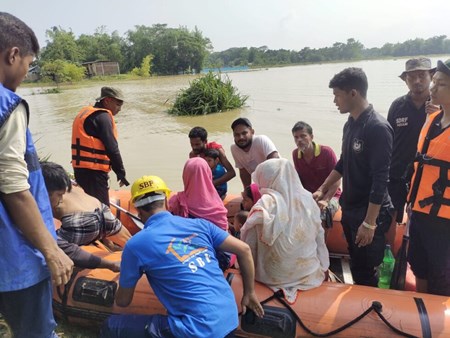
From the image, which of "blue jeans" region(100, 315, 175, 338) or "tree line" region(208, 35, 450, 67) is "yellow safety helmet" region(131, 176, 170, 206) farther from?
"tree line" region(208, 35, 450, 67)

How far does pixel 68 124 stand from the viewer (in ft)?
39.4

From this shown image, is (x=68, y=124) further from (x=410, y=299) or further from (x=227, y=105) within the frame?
(x=410, y=299)

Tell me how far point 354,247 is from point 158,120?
10.7m

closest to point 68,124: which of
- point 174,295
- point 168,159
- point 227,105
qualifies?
point 227,105

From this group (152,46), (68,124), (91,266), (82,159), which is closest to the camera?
(91,266)

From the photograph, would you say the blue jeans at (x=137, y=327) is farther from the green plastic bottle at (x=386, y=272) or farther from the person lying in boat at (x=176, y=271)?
the green plastic bottle at (x=386, y=272)

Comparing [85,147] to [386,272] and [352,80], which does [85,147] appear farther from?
[386,272]

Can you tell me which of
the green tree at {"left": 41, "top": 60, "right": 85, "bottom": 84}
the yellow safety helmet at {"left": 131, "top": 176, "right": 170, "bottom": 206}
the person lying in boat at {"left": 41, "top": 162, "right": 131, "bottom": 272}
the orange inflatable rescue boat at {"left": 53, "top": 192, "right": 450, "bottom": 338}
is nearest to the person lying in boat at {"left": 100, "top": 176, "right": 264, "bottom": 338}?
the yellow safety helmet at {"left": 131, "top": 176, "right": 170, "bottom": 206}

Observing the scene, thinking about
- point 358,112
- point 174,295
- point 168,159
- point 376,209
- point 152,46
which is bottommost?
point 168,159

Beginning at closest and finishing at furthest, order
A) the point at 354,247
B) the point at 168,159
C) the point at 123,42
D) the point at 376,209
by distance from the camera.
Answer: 1. the point at 376,209
2. the point at 354,247
3. the point at 168,159
4. the point at 123,42

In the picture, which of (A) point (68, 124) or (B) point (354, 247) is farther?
(A) point (68, 124)

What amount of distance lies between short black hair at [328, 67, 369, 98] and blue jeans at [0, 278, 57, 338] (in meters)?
1.66

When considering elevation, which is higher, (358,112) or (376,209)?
(358,112)

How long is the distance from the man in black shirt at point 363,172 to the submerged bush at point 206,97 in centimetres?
1046
